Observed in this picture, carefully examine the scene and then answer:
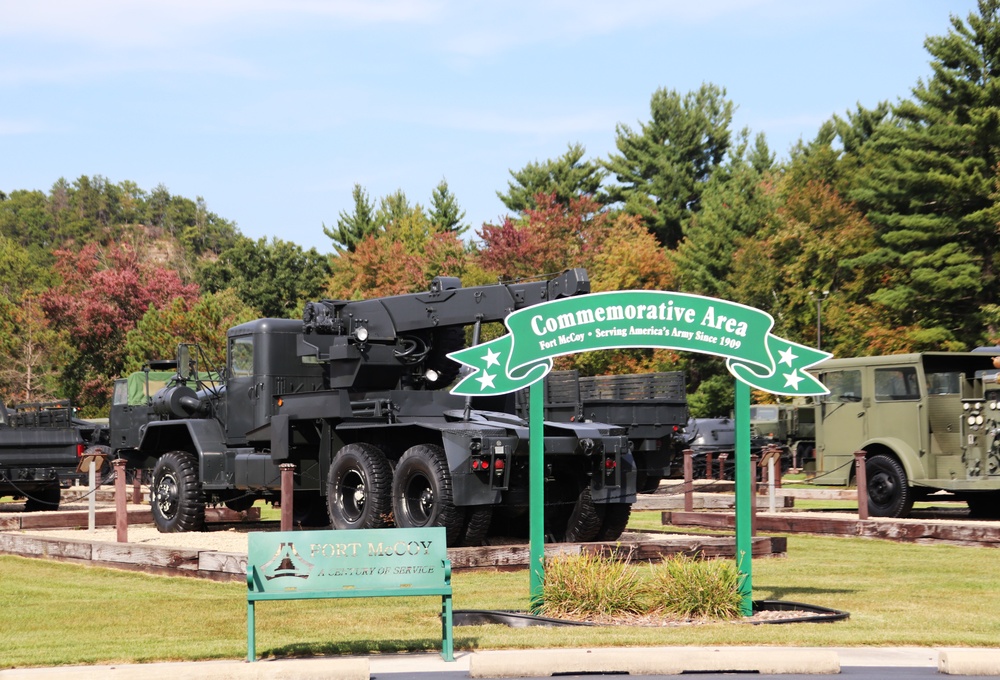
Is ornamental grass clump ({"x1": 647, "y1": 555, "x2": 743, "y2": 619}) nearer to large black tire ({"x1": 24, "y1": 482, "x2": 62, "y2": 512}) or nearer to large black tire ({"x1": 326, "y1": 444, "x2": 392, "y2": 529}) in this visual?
large black tire ({"x1": 326, "y1": 444, "x2": 392, "y2": 529})

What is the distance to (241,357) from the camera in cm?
Answer: 2034

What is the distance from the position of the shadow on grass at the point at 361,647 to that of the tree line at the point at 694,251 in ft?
112

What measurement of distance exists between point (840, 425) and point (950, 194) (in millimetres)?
22845

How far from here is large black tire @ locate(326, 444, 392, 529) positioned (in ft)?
55.8

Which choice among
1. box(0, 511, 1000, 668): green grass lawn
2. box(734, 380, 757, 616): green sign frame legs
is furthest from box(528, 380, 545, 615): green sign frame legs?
box(734, 380, 757, 616): green sign frame legs

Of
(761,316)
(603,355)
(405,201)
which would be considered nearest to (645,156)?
(405,201)

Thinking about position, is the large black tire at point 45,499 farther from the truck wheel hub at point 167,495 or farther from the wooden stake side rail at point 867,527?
the wooden stake side rail at point 867,527

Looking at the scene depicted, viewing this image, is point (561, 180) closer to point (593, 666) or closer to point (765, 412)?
point (765, 412)

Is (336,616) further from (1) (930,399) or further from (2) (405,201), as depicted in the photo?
(2) (405,201)

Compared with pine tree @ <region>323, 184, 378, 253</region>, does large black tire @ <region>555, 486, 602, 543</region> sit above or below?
below

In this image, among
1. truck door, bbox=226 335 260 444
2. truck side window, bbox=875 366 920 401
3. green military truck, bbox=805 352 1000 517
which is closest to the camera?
truck door, bbox=226 335 260 444

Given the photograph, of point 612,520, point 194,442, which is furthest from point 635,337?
point 194,442

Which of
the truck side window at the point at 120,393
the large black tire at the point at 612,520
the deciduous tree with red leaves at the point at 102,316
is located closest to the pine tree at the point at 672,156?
the deciduous tree with red leaves at the point at 102,316

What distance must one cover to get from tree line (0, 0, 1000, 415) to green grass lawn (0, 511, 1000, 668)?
93.7ft
